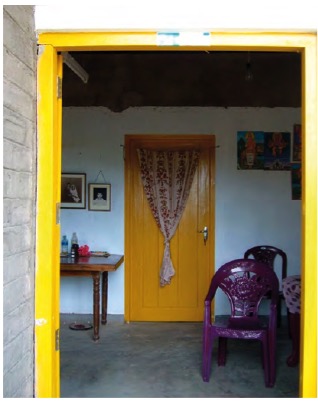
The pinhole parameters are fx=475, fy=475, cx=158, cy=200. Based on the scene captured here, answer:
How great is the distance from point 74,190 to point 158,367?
2.45m

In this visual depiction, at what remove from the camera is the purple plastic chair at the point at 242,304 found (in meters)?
3.68

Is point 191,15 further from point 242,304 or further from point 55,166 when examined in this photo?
point 242,304

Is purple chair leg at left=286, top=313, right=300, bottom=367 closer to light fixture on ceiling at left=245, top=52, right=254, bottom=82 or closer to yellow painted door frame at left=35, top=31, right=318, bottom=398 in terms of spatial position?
yellow painted door frame at left=35, top=31, right=318, bottom=398

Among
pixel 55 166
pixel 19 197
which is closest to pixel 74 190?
pixel 55 166

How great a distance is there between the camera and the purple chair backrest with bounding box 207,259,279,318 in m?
3.96

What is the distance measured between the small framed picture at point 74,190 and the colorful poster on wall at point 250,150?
73.3 inches

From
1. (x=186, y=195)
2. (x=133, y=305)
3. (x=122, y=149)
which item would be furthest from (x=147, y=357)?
(x=122, y=149)

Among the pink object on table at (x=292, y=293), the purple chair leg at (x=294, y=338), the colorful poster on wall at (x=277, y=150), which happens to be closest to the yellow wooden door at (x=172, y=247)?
the colorful poster on wall at (x=277, y=150)

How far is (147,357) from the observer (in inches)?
169

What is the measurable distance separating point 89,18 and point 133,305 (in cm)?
398

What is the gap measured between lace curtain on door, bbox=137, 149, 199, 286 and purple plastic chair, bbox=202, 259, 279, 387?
155 centimetres

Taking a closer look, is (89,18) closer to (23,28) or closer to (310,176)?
(23,28)

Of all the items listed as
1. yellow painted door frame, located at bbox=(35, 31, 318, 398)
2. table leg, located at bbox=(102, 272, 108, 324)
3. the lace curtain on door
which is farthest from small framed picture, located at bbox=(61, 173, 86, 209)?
yellow painted door frame, located at bbox=(35, 31, 318, 398)

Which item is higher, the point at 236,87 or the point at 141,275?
the point at 236,87
